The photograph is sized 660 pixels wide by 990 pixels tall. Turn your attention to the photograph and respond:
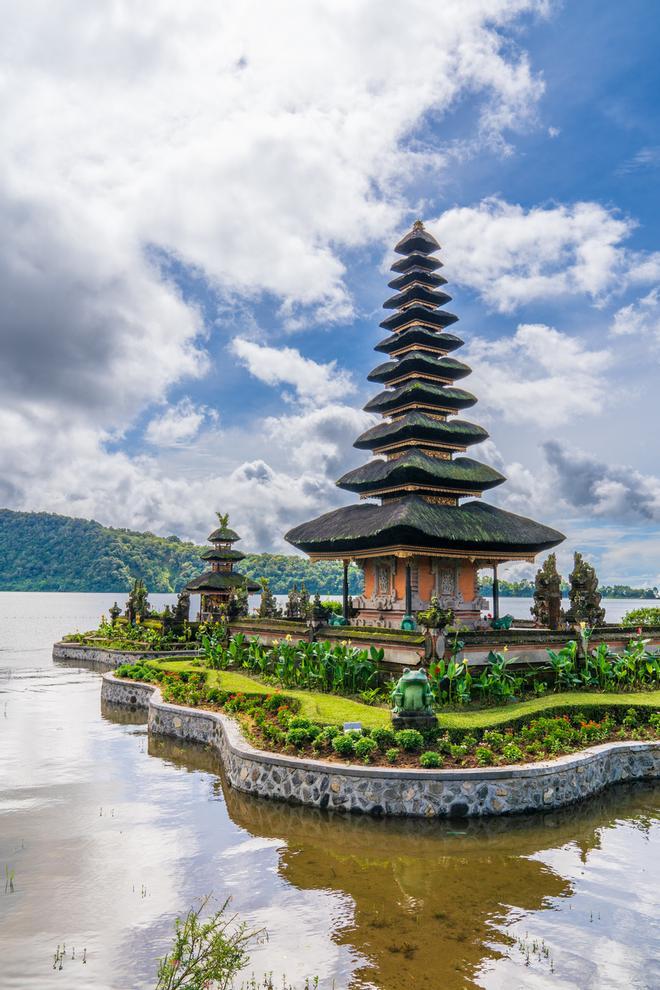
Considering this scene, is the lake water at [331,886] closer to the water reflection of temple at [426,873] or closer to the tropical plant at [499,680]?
the water reflection of temple at [426,873]

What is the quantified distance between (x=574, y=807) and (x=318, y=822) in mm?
5128

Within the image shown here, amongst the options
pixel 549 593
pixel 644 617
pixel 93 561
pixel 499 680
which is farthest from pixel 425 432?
pixel 93 561

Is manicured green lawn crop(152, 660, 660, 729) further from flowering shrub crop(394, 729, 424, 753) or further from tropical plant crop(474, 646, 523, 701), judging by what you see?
flowering shrub crop(394, 729, 424, 753)

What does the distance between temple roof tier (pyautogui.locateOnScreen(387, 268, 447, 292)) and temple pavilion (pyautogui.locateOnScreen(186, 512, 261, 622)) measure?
22.7m

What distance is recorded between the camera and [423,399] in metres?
29.0

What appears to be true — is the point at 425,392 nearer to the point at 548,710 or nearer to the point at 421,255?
the point at 421,255

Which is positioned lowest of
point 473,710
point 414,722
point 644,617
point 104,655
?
point 104,655

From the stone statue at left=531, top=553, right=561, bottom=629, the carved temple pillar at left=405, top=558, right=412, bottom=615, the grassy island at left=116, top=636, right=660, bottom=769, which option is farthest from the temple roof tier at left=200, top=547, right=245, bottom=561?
the stone statue at left=531, top=553, right=561, bottom=629

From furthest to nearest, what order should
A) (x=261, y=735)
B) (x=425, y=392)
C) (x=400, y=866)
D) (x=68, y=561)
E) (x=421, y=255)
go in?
(x=68, y=561)
(x=421, y=255)
(x=425, y=392)
(x=261, y=735)
(x=400, y=866)

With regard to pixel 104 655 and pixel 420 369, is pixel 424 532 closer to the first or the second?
pixel 420 369

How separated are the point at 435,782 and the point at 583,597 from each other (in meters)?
12.6

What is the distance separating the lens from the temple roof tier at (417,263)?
31.7 m

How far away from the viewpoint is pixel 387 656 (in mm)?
19797

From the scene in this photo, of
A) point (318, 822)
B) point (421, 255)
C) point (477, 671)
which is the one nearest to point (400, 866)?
A: point (318, 822)
